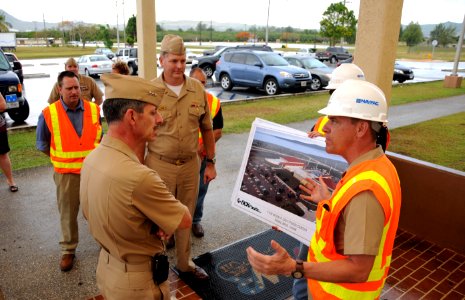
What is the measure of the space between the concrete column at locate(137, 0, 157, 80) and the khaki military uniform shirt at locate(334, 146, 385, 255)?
6181 millimetres

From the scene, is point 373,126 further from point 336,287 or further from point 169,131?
point 169,131

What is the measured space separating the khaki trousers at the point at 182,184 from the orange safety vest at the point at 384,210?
1.95 metres

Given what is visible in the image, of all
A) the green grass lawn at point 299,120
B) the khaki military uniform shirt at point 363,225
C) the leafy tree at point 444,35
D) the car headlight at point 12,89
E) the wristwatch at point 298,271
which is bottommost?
the green grass lawn at point 299,120

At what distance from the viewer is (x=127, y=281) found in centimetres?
221

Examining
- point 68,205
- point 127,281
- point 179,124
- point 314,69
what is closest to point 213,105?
point 179,124

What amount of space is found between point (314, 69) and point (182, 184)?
650 inches

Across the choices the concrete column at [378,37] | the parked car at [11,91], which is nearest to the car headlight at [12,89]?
the parked car at [11,91]

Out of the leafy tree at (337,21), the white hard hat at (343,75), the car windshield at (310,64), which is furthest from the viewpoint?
the leafy tree at (337,21)

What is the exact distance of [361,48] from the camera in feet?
16.2

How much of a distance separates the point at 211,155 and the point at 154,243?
2046 millimetres

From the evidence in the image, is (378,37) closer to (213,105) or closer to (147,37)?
(213,105)

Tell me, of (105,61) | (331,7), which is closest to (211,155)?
(105,61)

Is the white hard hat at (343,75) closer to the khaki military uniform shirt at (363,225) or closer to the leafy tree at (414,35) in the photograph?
the khaki military uniform shirt at (363,225)

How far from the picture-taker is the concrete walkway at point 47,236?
3.73 m
